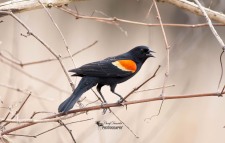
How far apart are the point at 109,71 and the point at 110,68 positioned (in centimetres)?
2

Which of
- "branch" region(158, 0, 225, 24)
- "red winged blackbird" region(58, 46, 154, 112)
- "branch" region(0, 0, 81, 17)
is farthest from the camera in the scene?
"branch" region(158, 0, 225, 24)

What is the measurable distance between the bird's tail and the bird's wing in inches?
1.0

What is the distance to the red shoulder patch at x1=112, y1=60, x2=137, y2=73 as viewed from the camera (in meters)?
2.02

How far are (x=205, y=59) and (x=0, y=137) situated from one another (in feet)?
8.52

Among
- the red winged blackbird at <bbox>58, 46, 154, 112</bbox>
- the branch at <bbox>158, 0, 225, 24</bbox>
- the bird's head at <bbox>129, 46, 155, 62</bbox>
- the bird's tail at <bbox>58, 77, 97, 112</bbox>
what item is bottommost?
the bird's tail at <bbox>58, 77, 97, 112</bbox>

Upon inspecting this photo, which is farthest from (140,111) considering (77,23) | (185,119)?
(77,23)

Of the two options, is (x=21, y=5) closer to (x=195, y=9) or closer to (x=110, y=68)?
(x=110, y=68)

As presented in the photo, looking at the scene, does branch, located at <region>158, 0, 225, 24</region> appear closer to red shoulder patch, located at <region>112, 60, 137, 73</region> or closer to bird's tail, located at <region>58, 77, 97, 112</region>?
red shoulder patch, located at <region>112, 60, 137, 73</region>

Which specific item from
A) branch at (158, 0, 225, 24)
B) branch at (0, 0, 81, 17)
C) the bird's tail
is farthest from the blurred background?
the bird's tail

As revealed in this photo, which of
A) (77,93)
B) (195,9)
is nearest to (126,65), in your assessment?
(77,93)

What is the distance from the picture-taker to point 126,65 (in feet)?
6.73

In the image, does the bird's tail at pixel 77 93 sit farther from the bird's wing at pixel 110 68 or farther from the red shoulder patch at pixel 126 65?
the red shoulder patch at pixel 126 65

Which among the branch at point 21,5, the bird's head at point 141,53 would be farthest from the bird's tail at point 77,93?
the branch at point 21,5

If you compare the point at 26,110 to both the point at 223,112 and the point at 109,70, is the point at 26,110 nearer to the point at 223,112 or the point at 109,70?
the point at 109,70
